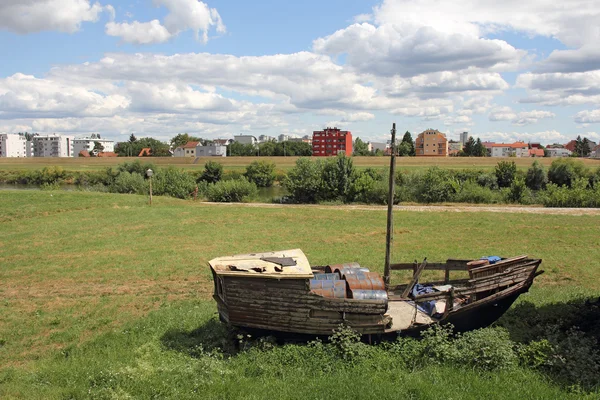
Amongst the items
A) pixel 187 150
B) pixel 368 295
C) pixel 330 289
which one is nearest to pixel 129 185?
pixel 330 289

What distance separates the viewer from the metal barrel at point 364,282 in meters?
10.6

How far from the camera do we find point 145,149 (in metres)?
163

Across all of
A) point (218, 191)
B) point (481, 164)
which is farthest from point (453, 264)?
point (481, 164)

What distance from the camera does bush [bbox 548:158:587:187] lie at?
64.1 metres

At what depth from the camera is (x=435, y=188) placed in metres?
52.5

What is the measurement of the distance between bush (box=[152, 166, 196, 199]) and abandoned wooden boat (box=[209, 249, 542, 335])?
153 ft

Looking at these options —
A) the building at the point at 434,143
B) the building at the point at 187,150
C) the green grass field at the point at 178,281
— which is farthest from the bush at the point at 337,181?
the building at the point at 187,150

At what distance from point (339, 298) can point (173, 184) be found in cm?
4976

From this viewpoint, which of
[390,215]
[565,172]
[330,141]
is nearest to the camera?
[390,215]

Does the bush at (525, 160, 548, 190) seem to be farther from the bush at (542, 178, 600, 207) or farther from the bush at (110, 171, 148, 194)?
the bush at (110, 171, 148, 194)

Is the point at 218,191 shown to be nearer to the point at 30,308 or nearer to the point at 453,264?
the point at 30,308

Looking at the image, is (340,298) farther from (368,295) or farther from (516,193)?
(516,193)

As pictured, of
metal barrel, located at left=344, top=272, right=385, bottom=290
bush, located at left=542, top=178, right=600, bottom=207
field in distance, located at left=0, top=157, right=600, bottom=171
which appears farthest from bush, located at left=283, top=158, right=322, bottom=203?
metal barrel, located at left=344, top=272, right=385, bottom=290

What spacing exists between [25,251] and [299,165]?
38707 millimetres
